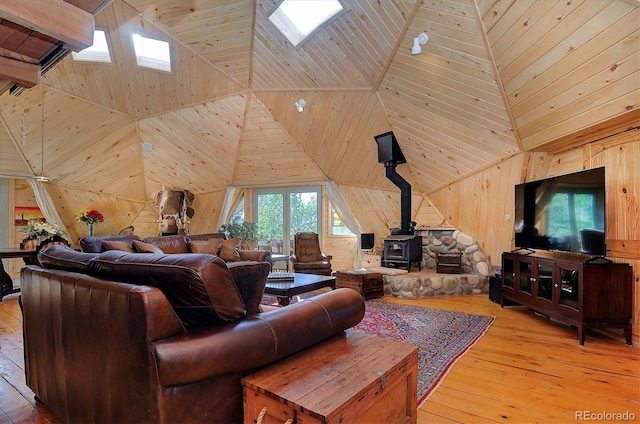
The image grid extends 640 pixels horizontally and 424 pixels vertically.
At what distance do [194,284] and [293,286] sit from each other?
7.44ft

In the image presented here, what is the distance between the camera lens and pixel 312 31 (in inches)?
157

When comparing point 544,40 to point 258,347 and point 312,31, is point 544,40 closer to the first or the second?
point 312,31

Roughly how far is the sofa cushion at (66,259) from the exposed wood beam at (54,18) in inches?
48.0

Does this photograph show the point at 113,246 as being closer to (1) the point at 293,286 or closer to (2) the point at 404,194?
(1) the point at 293,286

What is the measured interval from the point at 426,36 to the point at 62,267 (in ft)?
11.9

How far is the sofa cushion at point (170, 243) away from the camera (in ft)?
16.3

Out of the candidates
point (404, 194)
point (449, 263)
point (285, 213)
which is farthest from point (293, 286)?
point (285, 213)

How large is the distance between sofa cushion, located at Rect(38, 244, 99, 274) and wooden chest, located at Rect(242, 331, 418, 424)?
45.3 inches

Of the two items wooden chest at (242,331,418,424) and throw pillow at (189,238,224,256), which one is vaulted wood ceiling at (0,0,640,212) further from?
wooden chest at (242,331,418,424)

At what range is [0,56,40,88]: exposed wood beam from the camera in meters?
2.12

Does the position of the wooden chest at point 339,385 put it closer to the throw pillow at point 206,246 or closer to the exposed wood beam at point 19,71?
the exposed wood beam at point 19,71

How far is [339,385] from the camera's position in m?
1.28

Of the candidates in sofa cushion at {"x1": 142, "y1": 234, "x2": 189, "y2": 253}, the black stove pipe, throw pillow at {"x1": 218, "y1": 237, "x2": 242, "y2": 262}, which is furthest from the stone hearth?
sofa cushion at {"x1": 142, "y1": 234, "x2": 189, "y2": 253}

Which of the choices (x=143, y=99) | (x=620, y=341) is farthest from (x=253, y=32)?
(x=620, y=341)
